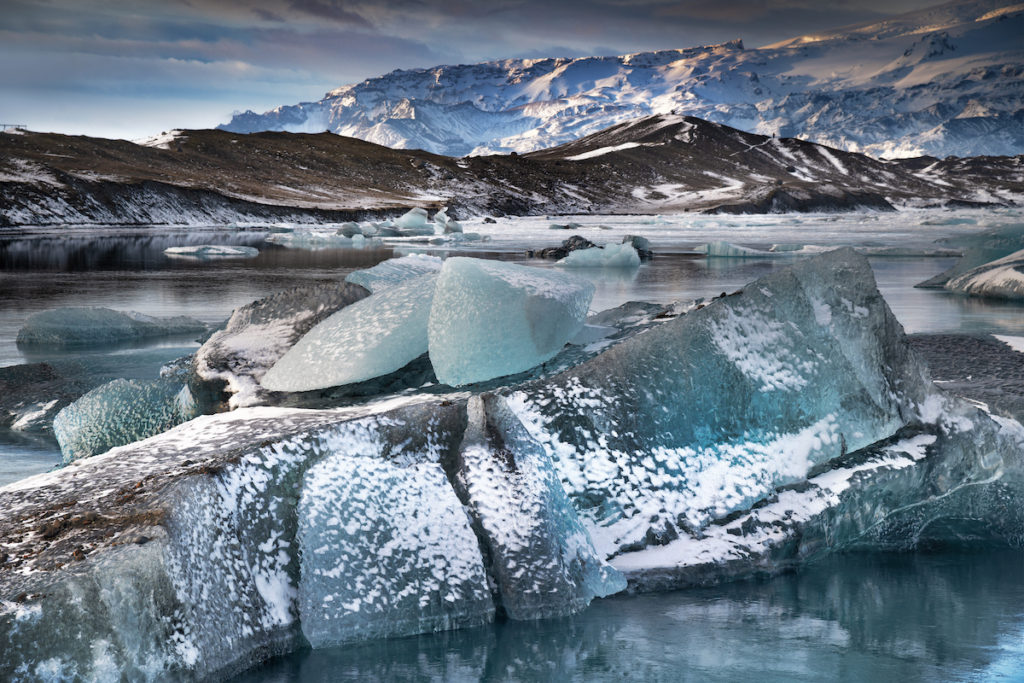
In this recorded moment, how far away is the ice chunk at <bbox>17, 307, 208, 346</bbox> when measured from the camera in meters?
7.47

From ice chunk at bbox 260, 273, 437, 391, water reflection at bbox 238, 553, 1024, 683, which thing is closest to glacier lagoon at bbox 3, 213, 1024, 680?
water reflection at bbox 238, 553, 1024, 683

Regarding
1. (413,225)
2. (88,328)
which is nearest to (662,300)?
(88,328)

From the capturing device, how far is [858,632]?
2.67 metres

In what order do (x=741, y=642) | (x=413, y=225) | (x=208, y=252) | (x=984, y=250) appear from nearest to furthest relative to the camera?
(x=741, y=642) < (x=984, y=250) < (x=208, y=252) < (x=413, y=225)

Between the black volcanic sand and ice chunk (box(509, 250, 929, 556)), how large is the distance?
0.96 metres

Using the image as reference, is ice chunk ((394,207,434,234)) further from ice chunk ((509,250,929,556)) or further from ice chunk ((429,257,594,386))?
ice chunk ((509,250,929,556))

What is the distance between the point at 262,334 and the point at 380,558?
2.15 m

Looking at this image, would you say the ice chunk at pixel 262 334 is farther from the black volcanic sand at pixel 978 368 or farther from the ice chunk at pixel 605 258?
the ice chunk at pixel 605 258

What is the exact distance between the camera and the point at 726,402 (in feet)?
10.9

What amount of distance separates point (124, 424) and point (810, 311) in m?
3.19

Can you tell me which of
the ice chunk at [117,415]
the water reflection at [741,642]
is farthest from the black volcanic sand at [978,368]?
the ice chunk at [117,415]

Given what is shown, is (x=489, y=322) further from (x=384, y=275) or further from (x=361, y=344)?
(x=384, y=275)

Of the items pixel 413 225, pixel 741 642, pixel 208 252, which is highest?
pixel 413 225

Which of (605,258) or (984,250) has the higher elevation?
(984,250)
